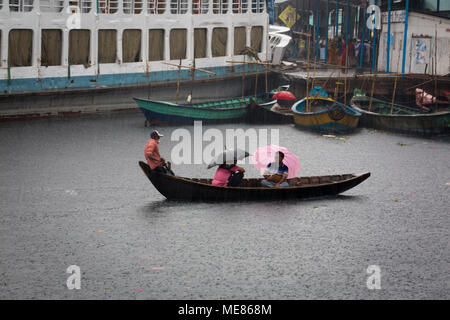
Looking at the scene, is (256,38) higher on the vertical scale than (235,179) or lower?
higher

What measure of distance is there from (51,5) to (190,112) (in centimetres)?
702

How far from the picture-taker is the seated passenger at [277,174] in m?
14.9

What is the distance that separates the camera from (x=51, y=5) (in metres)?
28.0

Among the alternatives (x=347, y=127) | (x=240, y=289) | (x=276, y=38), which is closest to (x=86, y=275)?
(x=240, y=289)

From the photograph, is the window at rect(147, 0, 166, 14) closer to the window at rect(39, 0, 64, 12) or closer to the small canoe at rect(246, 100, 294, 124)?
the window at rect(39, 0, 64, 12)

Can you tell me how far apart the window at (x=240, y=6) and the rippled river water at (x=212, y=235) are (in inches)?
541

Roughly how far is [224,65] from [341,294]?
23537 mm

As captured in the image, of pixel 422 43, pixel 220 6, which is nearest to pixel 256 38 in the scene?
pixel 220 6

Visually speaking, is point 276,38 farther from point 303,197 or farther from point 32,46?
point 303,197

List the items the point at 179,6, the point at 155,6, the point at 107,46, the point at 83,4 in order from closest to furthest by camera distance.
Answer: the point at 83,4 < the point at 107,46 < the point at 155,6 < the point at 179,6

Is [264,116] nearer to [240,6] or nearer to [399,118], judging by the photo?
[399,118]

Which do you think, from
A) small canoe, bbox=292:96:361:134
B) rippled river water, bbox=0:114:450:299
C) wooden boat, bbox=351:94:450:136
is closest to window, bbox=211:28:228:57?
wooden boat, bbox=351:94:450:136

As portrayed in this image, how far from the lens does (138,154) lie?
2122cm

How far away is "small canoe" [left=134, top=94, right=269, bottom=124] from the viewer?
26.4m
